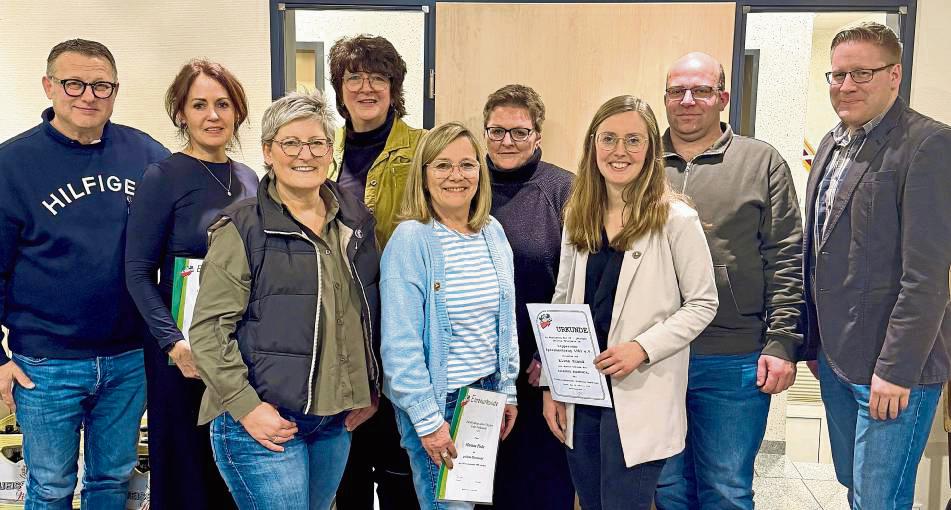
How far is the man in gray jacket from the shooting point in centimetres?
220

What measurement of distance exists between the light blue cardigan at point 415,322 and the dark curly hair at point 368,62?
0.72 meters

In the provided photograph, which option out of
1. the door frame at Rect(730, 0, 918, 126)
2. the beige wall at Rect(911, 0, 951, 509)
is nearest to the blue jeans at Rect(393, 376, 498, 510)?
the door frame at Rect(730, 0, 918, 126)

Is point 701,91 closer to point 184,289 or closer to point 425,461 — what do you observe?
point 425,461

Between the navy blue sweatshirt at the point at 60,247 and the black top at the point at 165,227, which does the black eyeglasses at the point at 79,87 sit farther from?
the black top at the point at 165,227

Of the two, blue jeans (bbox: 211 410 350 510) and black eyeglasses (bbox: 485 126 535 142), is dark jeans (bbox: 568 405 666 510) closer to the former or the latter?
blue jeans (bbox: 211 410 350 510)

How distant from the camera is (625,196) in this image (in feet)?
6.36

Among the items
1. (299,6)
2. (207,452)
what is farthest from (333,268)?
(299,6)

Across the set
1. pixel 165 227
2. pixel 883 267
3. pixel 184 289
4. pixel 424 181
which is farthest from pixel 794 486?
pixel 165 227

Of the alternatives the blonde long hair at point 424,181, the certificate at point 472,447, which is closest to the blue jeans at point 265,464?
the certificate at point 472,447

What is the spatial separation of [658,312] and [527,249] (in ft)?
1.77

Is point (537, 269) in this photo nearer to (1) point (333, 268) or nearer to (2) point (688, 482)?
(1) point (333, 268)

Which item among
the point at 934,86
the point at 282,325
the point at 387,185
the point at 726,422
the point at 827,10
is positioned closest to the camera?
the point at 282,325

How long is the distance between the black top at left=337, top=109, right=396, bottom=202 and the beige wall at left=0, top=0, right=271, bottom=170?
90 centimetres

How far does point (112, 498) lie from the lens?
235 centimetres
